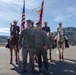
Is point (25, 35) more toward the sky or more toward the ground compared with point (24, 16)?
more toward the ground

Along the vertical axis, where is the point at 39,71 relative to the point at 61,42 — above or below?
below

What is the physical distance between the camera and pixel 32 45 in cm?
1405

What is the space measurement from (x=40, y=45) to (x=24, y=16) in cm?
630

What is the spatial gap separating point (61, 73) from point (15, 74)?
2111mm

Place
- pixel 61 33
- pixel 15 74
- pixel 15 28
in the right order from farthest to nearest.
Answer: pixel 61 33, pixel 15 28, pixel 15 74

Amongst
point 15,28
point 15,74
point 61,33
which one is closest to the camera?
point 15,74

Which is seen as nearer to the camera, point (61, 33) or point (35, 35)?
point (35, 35)

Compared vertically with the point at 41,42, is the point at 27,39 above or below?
above

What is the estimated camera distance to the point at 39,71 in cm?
1423

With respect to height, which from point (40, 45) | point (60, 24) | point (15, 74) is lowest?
point (15, 74)

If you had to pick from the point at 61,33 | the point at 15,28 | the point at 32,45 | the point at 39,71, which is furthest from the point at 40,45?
the point at 61,33

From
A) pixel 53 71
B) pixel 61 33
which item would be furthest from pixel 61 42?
pixel 53 71

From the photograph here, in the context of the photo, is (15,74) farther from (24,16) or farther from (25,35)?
(24,16)

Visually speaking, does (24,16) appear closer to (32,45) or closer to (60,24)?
(60,24)
